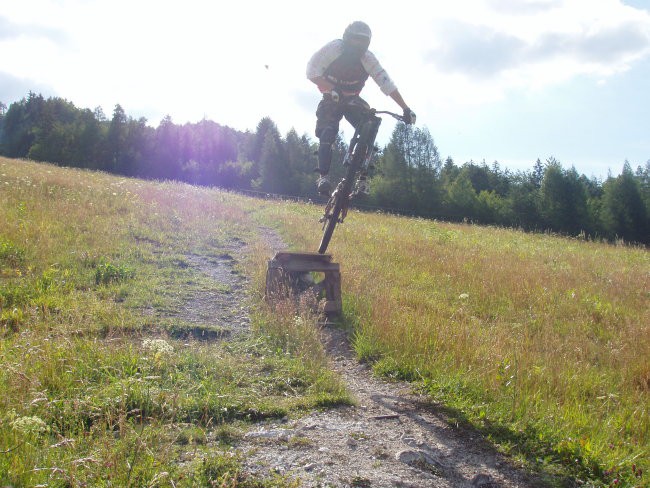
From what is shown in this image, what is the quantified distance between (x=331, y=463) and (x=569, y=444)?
149cm

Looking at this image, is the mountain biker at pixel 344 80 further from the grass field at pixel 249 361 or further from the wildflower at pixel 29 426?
the wildflower at pixel 29 426

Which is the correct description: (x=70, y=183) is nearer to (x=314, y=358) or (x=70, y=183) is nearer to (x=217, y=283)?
(x=217, y=283)

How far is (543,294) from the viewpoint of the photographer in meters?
7.77

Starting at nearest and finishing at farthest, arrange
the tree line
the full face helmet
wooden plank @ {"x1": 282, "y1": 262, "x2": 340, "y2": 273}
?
wooden plank @ {"x1": 282, "y1": 262, "x2": 340, "y2": 273} < the full face helmet < the tree line

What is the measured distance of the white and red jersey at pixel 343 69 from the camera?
654 cm

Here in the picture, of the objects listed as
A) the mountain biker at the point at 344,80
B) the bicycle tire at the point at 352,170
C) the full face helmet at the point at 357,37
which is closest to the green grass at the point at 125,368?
the bicycle tire at the point at 352,170

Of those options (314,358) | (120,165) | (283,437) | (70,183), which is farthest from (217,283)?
(120,165)

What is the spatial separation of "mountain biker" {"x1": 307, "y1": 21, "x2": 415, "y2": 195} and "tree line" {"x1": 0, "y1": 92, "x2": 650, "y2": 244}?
4091 cm

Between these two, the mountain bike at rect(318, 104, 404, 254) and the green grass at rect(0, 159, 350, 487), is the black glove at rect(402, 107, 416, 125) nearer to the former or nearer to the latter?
the mountain bike at rect(318, 104, 404, 254)

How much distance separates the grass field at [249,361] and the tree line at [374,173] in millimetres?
40610

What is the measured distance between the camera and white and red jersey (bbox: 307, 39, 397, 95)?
6539 mm

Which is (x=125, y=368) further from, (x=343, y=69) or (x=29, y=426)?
(x=343, y=69)

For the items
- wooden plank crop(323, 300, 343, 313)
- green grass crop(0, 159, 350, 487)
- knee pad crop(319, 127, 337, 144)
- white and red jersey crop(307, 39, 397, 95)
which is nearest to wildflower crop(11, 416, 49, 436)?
green grass crop(0, 159, 350, 487)

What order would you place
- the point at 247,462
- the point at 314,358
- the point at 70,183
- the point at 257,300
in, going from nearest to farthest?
the point at 247,462 → the point at 314,358 → the point at 257,300 → the point at 70,183
